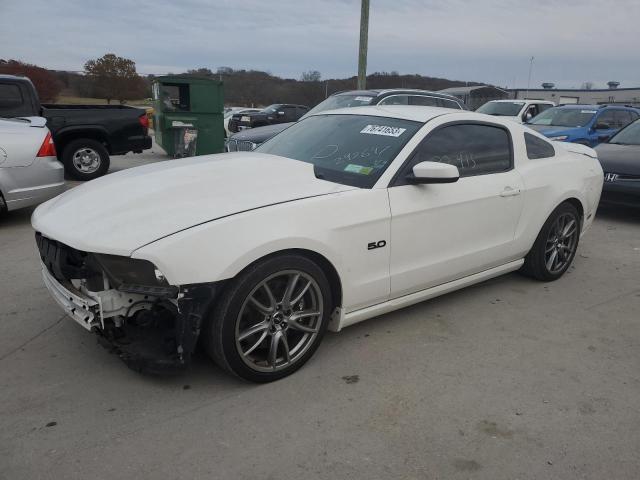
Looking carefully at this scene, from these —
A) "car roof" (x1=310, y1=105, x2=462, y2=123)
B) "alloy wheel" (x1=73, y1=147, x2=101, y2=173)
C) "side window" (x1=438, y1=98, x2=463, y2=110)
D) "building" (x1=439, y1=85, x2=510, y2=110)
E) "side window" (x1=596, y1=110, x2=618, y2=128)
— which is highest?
"building" (x1=439, y1=85, x2=510, y2=110)

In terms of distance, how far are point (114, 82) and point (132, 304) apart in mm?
34550

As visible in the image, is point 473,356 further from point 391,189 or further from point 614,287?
point 614,287

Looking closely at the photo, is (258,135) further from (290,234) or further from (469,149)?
(290,234)

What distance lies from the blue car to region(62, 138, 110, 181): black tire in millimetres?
8946

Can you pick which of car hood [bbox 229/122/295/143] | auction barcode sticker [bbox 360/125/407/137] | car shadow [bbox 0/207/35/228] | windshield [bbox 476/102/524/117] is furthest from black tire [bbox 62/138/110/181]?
windshield [bbox 476/102/524/117]

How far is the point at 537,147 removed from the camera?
14.6 feet

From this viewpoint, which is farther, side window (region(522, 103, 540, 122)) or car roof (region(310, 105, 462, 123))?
side window (region(522, 103, 540, 122))

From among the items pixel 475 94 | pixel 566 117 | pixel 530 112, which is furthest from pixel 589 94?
pixel 566 117

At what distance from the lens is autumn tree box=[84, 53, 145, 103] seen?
108 feet

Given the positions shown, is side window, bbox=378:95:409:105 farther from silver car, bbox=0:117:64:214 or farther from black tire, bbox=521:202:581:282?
silver car, bbox=0:117:64:214

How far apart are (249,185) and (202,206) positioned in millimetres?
384

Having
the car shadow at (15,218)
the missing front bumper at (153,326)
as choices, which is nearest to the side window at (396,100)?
the car shadow at (15,218)

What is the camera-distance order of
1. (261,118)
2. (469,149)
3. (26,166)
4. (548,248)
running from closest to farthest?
1. (469,149)
2. (548,248)
3. (26,166)
4. (261,118)

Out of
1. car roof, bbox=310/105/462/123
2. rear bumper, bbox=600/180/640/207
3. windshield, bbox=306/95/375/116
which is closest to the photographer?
car roof, bbox=310/105/462/123
